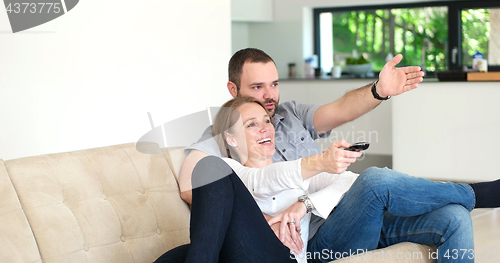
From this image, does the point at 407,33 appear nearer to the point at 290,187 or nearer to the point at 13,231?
the point at 290,187

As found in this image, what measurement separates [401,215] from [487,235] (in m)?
1.75

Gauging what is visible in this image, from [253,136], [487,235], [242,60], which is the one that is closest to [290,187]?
[253,136]

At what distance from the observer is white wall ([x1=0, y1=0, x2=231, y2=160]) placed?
2426mm

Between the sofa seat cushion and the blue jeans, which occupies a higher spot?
the blue jeans

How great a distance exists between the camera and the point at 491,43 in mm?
4863

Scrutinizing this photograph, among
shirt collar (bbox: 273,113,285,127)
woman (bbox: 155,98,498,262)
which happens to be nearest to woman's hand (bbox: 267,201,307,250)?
woman (bbox: 155,98,498,262)

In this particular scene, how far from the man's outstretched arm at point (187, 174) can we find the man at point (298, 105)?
6 cm

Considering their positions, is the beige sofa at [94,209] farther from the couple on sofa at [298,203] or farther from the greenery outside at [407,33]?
the greenery outside at [407,33]

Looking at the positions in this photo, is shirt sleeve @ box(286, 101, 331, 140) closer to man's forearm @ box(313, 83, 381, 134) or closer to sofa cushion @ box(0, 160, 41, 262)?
man's forearm @ box(313, 83, 381, 134)

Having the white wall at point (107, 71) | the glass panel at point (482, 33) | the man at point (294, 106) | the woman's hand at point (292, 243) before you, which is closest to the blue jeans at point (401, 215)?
the woman's hand at point (292, 243)

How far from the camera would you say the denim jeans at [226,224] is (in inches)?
55.0

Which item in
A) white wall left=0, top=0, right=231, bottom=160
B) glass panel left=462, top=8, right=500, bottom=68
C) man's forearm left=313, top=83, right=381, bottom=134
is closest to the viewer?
man's forearm left=313, top=83, right=381, bottom=134

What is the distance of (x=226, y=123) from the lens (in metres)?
1.88

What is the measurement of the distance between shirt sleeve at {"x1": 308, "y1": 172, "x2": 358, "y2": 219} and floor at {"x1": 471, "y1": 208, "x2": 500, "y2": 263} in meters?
1.31
